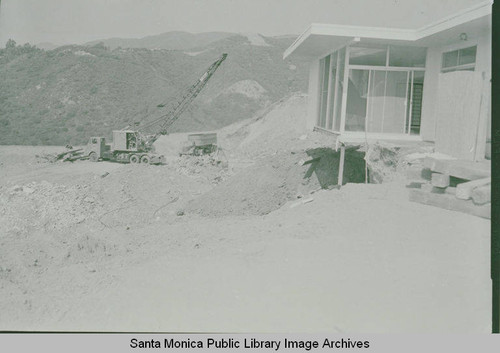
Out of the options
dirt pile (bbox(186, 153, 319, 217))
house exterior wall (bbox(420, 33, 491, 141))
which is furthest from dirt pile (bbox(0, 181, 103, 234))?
house exterior wall (bbox(420, 33, 491, 141))

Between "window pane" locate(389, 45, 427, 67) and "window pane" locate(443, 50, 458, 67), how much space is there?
2.91 feet

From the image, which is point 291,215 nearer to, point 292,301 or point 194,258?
point 194,258

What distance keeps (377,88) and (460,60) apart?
247 cm

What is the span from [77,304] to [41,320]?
464mm

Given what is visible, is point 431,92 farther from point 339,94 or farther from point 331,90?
point 331,90

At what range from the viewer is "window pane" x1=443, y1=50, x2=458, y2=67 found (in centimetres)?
1276

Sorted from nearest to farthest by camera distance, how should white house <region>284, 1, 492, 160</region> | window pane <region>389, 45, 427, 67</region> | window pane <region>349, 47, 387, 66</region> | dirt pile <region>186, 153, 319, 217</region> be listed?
white house <region>284, 1, 492, 160</region> < window pane <region>349, 47, 387, 66</region> < window pane <region>389, 45, 427, 67</region> < dirt pile <region>186, 153, 319, 217</region>

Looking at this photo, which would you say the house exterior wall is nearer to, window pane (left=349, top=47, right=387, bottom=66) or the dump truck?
window pane (left=349, top=47, right=387, bottom=66)

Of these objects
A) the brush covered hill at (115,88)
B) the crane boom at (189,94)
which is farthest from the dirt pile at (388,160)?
the brush covered hill at (115,88)

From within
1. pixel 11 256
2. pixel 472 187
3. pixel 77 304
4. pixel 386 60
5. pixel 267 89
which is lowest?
pixel 11 256

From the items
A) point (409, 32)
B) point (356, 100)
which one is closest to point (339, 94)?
point (356, 100)

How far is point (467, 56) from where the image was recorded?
1211 cm

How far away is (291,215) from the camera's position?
34.5 ft

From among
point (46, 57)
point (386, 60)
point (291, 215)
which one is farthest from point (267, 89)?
point (291, 215)
